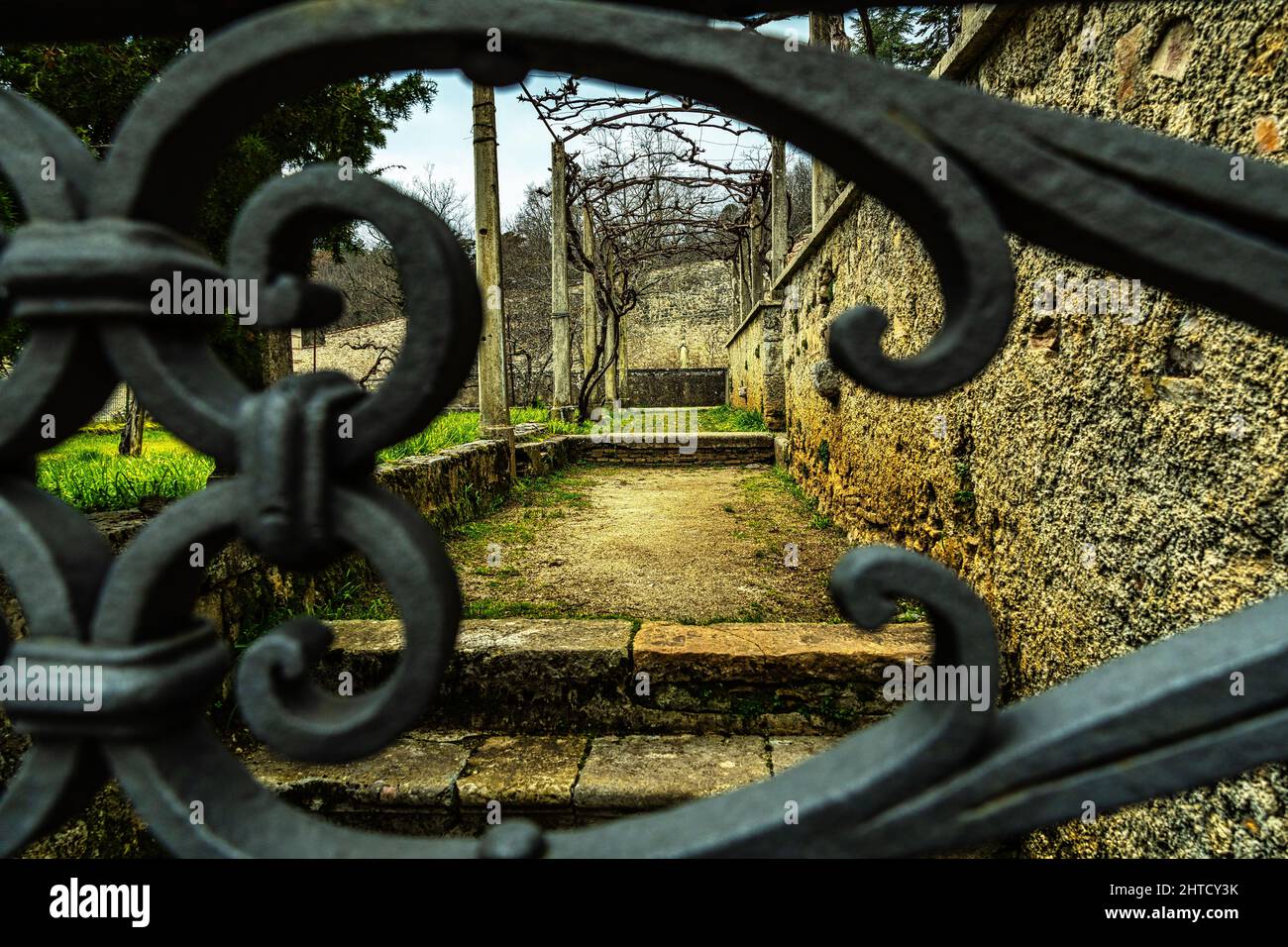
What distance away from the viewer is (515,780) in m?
1.91

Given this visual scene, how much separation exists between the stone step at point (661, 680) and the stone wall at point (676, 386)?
18199 mm

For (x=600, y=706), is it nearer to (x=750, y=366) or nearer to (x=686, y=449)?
(x=686, y=449)

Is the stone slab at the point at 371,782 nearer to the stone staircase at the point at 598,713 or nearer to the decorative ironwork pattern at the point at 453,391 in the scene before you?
the stone staircase at the point at 598,713

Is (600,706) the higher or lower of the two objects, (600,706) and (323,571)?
the lower

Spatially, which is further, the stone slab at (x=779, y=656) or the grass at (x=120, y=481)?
the grass at (x=120, y=481)

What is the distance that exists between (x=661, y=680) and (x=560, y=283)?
841 centimetres

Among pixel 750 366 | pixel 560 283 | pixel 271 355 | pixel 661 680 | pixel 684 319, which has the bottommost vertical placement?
pixel 661 680

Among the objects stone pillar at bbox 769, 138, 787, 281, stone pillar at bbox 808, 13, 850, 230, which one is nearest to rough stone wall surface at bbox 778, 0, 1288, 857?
stone pillar at bbox 808, 13, 850, 230

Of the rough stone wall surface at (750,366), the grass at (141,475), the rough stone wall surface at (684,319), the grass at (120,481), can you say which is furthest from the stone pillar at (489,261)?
the rough stone wall surface at (684,319)

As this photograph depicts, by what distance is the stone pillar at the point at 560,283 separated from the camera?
31.2 feet

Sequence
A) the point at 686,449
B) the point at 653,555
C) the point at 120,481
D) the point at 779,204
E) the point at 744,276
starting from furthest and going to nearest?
the point at 744,276
the point at 779,204
the point at 686,449
the point at 653,555
the point at 120,481

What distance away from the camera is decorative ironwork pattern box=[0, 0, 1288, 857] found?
41 cm

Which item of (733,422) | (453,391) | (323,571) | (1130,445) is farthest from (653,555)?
(733,422)

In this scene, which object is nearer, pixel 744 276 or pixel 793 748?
pixel 793 748
